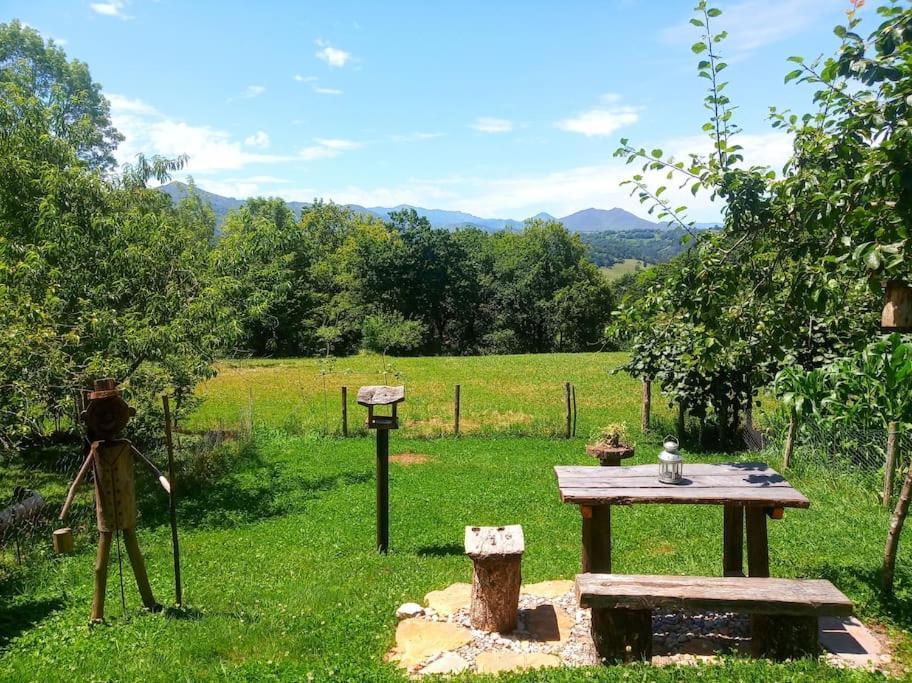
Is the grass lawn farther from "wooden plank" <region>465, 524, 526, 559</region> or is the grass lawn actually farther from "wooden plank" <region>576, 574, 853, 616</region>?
"wooden plank" <region>465, 524, 526, 559</region>

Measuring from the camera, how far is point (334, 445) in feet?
52.1

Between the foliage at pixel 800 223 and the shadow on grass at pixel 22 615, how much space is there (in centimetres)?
620

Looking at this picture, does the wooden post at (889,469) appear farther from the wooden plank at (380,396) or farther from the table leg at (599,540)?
the wooden plank at (380,396)

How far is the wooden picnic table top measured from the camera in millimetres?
5375

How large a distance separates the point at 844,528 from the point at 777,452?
14.2 ft

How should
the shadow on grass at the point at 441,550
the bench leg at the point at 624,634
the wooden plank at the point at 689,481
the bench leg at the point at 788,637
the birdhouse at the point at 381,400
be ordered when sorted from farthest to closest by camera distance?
the shadow on grass at the point at 441,550 < the birdhouse at the point at 381,400 < the wooden plank at the point at 689,481 < the bench leg at the point at 624,634 < the bench leg at the point at 788,637

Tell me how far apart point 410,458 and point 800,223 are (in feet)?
35.0

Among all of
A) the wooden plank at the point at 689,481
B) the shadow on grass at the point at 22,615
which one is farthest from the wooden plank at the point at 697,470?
the shadow on grass at the point at 22,615

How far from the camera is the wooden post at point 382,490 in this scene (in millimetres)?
8414

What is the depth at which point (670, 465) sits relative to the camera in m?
5.74

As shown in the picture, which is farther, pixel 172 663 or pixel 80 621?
pixel 80 621

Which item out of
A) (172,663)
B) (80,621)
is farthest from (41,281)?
(172,663)

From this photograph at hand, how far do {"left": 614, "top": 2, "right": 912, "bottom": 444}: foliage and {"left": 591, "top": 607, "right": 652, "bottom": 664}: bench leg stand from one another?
7.41ft

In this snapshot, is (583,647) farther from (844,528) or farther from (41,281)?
(41,281)
